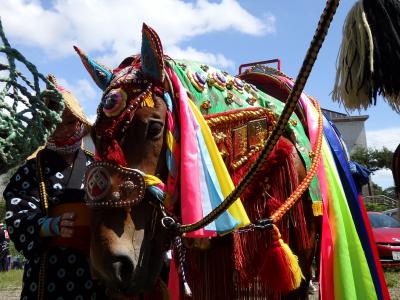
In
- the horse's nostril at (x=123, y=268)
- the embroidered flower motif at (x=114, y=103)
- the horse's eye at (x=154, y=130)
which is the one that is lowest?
the horse's nostril at (x=123, y=268)

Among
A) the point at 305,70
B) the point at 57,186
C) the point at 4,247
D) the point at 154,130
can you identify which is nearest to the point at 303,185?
the point at 154,130

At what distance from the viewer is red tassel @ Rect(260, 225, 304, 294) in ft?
8.45

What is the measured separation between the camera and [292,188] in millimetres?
2881

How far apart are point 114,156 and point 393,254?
7980 mm

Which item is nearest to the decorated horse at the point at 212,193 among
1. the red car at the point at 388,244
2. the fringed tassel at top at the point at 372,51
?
the fringed tassel at top at the point at 372,51

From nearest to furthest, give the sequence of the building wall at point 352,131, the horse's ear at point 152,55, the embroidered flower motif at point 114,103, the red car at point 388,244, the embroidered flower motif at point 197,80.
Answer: the embroidered flower motif at point 114,103, the horse's ear at point 152,55, the embroidered flower motif at point 197,80, the red car at point 388,244, the building wall at point 352,131

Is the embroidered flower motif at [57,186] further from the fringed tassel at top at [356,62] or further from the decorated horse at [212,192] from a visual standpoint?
the fringed tassel at top at [356,62]

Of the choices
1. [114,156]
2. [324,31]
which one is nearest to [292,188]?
[114,156]

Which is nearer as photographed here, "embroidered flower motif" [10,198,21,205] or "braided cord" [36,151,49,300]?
"braided cord" [36,151,49,300]

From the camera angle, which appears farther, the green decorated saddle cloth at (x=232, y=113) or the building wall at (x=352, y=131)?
the building wall at (x=352, y=131)

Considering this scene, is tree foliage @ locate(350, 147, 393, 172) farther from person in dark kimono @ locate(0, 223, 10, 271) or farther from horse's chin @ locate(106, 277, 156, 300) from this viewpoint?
horse's chin @ locate(106, 277, 156, 300)

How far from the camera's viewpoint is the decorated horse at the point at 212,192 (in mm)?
2268

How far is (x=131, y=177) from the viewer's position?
2271 mm

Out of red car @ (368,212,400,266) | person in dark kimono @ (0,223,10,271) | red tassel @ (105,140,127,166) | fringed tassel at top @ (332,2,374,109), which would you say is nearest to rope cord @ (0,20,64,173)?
red tassel @ (105,140,127,166)
